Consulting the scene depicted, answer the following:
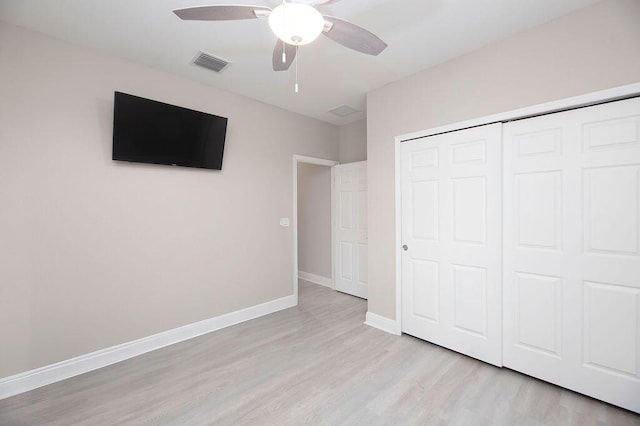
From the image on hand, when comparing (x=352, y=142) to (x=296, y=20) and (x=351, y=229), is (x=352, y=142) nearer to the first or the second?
(x=351, y=229)

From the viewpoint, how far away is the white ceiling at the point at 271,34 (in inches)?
74.2

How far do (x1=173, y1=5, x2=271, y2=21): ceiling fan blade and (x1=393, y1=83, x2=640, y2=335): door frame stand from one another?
6.24ft

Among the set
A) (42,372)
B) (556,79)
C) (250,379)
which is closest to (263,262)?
(250,379)

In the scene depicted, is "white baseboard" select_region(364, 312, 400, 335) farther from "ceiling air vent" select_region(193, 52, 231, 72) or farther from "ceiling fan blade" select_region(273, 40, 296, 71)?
"ceiling air vent" select_region(193, 52, 231, 72)

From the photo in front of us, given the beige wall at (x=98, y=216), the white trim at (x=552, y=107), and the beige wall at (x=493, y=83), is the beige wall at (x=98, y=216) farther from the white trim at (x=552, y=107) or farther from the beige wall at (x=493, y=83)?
the white trim at (x=552, y=107)

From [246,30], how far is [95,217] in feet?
6.64

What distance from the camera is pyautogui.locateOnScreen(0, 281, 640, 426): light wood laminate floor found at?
5.86 ft

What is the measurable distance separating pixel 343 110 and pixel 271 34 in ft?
5.80

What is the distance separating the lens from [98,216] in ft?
7.88

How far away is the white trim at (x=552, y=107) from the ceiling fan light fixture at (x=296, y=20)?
168 centimetres

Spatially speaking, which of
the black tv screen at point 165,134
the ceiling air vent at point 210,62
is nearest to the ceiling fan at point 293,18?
the ceiling air vent at point 210,62

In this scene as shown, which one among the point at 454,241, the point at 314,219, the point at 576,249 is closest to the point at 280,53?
the point at 454,241

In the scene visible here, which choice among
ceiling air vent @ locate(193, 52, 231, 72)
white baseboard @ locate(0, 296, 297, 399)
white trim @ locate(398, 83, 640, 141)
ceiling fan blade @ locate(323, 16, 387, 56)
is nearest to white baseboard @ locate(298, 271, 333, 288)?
white baseboard @ locate(0, 296, 297, 399)

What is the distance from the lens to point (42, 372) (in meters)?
2.13
